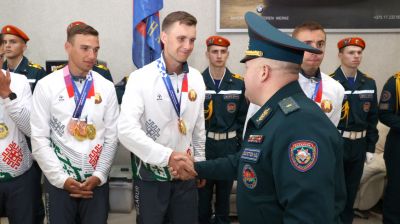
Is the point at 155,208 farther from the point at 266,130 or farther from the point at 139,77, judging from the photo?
the point at 266,130

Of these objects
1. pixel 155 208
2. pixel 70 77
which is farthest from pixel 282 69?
pixel 70 77

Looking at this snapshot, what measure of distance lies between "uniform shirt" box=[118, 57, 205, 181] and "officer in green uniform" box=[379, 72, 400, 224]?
1.96 meters

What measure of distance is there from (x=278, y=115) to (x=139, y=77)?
108cm

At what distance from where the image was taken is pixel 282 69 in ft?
4.12

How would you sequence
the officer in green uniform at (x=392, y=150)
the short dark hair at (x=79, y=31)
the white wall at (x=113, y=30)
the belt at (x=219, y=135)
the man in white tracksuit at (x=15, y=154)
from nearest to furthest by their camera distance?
1. the man in white tracksuit at (x=15, y=154)
2. the short dark hair at (x=79, y=31)
3. the officer in green uniform at (x=392, y=150)
4. the belt at (x=219, y=135)
5. the white wall at (x=113, y=30)

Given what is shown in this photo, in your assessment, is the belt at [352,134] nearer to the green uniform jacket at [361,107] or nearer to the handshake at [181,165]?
the green uniform jacket at [361,107]

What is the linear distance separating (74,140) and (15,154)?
453 mm

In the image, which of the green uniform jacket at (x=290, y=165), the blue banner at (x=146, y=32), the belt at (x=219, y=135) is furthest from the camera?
the blue banner at (x=146, y=32)

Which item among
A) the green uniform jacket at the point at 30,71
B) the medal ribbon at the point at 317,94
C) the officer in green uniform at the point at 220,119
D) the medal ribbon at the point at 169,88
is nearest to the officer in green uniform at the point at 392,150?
the medal ribbon at the point at 317,94

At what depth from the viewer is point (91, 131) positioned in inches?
83.1

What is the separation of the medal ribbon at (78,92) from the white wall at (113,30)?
233cm

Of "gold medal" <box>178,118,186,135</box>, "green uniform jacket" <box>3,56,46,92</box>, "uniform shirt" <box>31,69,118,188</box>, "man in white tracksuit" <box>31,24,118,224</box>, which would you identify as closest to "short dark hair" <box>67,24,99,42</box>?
"man in white tracksuit" <box>31,24,118,224</box>

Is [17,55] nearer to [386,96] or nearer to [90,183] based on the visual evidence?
[90,183]

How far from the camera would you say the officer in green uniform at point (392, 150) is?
3.18m
